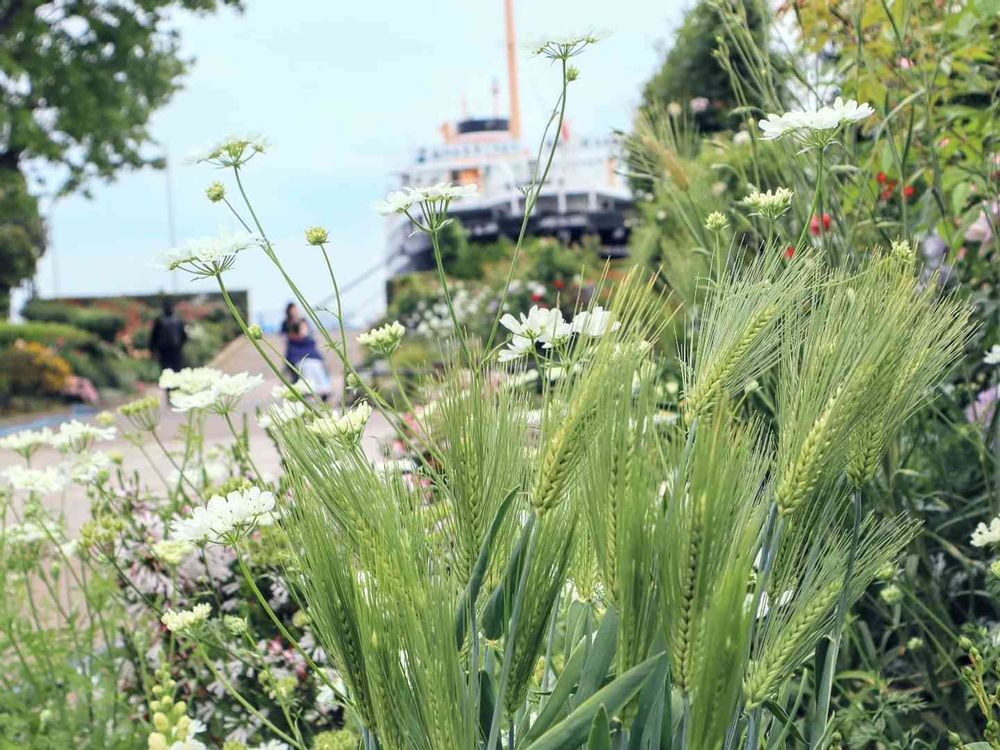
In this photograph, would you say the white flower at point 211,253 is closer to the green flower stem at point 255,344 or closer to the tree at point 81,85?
the green flower stem at point 255,344

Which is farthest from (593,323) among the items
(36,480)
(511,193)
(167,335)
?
(511,193)

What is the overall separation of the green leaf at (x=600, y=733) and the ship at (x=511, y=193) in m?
38.8

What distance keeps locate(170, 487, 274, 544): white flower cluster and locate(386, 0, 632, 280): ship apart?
126 feet

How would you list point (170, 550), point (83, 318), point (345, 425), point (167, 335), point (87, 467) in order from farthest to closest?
point (83, 318), point (167, 335), point (87, 467), point (170, 550), point (345, 425)

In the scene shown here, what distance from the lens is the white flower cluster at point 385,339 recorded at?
1.59 metres

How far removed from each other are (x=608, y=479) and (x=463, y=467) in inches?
5.2

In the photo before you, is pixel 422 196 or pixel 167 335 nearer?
pixel 422 196

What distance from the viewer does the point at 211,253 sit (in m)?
1.53

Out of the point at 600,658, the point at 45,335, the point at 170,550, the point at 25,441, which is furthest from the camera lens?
the point at 45,335

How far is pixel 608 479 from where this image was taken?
959 mm

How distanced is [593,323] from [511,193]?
4043 cm

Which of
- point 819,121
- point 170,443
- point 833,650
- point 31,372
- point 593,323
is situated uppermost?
point 819,121

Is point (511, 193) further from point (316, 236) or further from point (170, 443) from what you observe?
point (316, 236)

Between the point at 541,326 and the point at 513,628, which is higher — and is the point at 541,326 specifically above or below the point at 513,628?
above
